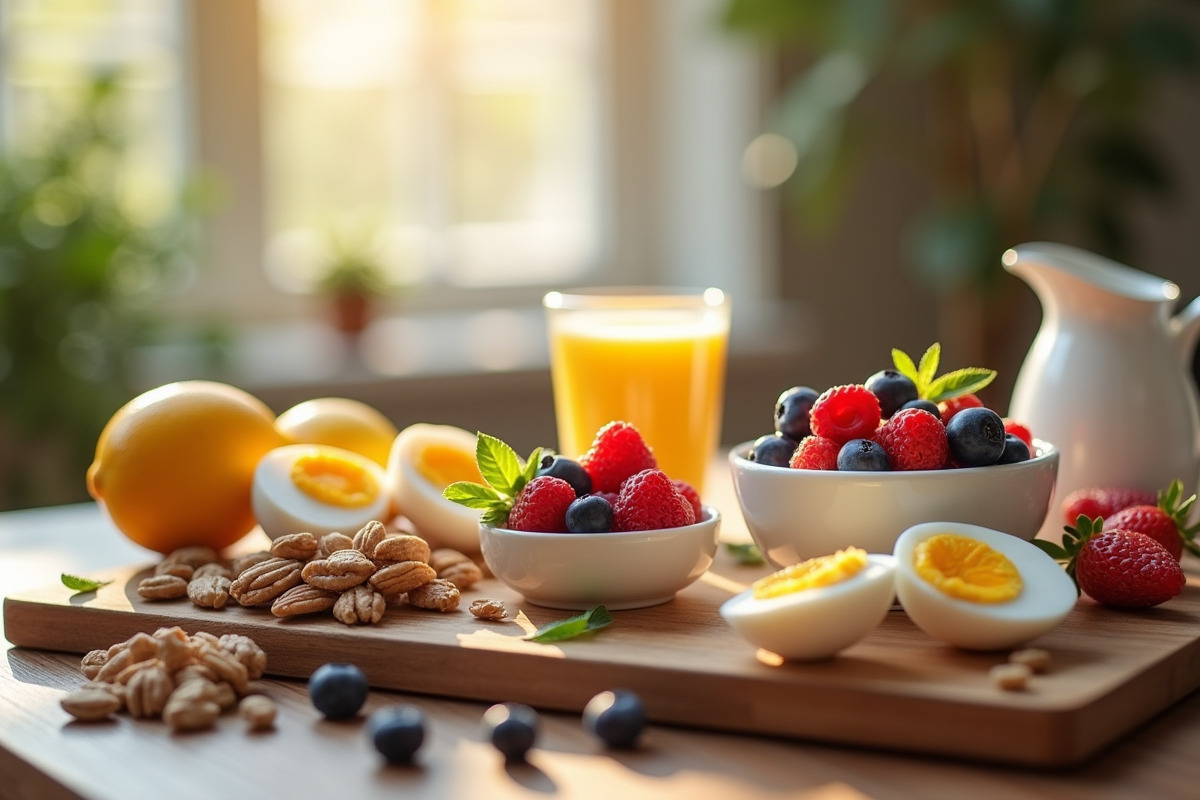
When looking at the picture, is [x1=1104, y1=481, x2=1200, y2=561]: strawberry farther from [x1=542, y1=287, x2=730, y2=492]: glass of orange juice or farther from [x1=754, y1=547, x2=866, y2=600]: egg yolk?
[x1=542, y1=287, x2=730, y2=492]: glass of orange juice

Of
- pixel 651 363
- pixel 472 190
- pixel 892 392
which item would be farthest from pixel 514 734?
pixel 472 190

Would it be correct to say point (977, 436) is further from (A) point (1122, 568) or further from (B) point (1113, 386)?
(B) point (1113, 386)

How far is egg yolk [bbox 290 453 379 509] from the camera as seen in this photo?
123 cm

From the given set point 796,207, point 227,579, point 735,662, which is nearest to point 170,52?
point 796,207

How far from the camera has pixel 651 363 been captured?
60.9 inches

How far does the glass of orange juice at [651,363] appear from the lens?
1.55m

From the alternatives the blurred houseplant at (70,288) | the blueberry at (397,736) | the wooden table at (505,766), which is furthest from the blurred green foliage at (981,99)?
the blueberry at (397,736)

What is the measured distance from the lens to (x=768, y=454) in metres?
1.09

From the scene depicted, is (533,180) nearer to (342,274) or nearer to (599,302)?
(342,274)

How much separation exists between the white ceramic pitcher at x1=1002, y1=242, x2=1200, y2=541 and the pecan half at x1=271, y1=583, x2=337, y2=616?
2.25 feet

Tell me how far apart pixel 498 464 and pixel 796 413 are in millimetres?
251

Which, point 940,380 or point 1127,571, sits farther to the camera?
point 940,380

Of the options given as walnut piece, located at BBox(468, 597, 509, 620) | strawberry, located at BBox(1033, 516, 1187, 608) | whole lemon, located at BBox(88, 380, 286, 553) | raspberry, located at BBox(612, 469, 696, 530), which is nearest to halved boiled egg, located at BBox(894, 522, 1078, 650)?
strawberry, located at BBox(1033, 516, 1187, 608)

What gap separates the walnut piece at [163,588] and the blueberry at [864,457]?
58 centimetres
